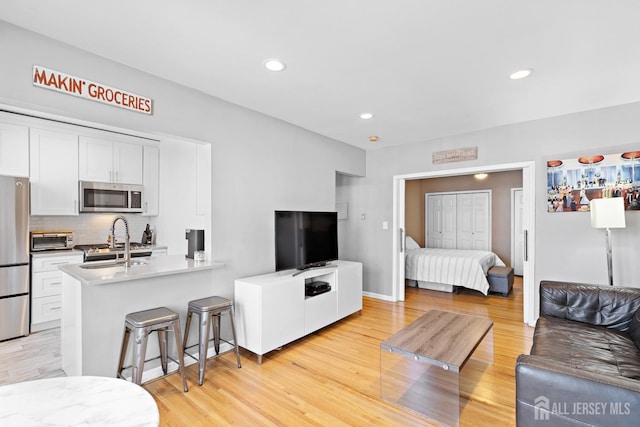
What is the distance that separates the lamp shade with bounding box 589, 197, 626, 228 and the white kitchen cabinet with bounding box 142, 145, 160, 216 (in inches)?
216

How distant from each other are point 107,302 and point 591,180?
480 centimetres

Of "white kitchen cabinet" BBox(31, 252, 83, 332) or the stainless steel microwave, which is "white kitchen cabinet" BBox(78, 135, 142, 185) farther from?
"white kitchen cabinet" BBox(31, 252, 83, 332)

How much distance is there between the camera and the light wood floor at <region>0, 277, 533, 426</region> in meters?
2.12

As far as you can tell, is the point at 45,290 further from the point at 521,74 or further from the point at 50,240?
the point at 521,74

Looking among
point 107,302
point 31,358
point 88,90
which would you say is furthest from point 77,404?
point 31,358

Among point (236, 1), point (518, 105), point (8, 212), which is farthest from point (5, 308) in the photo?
point (518, 105)

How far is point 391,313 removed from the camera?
14.6ft

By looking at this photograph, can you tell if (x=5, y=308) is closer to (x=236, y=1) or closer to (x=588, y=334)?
(x=236, y=1)

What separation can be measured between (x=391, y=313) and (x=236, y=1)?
13.2 feet

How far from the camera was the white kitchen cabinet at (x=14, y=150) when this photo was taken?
3576 mm

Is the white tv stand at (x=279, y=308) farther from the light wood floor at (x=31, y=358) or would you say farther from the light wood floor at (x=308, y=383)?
the light wood floor at (x=31, y=358)

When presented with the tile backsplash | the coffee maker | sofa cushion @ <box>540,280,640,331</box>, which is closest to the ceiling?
the coffee maker

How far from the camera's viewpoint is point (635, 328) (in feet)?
7.68

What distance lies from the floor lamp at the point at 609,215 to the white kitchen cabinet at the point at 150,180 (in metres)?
5.49
